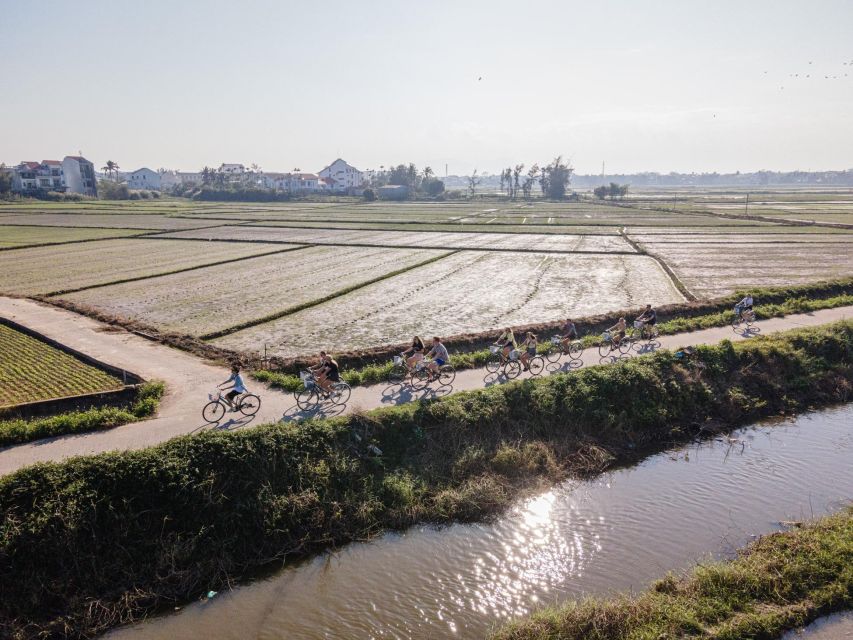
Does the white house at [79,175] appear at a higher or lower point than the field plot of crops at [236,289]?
higher

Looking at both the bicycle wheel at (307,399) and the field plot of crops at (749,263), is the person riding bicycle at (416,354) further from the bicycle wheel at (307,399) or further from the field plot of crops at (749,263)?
the field plot of crops at (749,263)

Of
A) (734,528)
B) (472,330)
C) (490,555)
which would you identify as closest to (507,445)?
(490,555)

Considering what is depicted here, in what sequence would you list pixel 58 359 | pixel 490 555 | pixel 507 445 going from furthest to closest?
1. pixel 58 359
2. pixel 507 445
3. pixel 490 555

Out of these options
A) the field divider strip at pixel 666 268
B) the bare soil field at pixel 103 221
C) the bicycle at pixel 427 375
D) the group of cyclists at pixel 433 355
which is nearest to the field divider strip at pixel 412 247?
the field divider strip at pixel 666 268

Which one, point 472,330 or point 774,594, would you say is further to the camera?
point 472,330

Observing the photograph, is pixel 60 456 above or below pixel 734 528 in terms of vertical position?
above

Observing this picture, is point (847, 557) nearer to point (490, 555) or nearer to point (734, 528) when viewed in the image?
point (734, 528)

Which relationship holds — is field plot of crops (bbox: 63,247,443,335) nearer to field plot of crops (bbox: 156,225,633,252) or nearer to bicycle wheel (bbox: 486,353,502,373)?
field plot of crops (bbox: 156,225,633,252)
